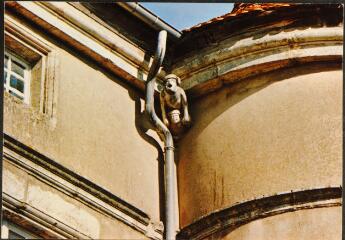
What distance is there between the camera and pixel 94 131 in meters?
16.3

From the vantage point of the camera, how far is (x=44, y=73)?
16.2 meters

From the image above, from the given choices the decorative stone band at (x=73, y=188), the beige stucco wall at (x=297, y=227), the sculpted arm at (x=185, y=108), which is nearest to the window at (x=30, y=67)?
the decorative stone band at (x=73, y=188)

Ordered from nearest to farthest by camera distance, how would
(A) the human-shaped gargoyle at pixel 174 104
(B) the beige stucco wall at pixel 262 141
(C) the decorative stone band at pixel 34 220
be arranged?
1. (C) the decorative stone band at pixel 34 220
2. (B) the beige stucco wall at pixel 262 141
3. (A) the human-shaped gargoyle at pixel 174 104

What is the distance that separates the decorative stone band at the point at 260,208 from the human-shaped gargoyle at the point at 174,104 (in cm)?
119

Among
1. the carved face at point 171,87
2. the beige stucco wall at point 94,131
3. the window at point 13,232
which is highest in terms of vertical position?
the carved face at point 171,87

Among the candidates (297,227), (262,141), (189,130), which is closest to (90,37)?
(189,130)

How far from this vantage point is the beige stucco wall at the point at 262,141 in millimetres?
16359

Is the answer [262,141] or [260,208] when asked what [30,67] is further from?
[260,208]

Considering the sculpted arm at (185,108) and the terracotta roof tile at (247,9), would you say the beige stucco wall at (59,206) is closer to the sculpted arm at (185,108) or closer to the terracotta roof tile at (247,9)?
the sculpted arm at (185,108)

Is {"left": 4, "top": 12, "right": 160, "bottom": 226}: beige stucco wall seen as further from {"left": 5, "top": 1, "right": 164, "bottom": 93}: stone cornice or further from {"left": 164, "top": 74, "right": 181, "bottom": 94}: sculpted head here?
{"left": 164, "top": 74, "right": 181, "bottom": 94}: sculpted head

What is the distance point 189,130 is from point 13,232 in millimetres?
2830

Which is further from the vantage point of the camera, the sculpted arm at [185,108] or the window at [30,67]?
the sculpted arm at [185,108]

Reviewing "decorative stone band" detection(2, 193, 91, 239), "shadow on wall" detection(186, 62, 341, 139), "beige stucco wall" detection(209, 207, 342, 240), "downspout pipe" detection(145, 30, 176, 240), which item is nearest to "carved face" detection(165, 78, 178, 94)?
"downspout pipe" detection(145, 30, 176, 240)

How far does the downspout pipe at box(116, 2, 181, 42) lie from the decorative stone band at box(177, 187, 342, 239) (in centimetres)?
204
